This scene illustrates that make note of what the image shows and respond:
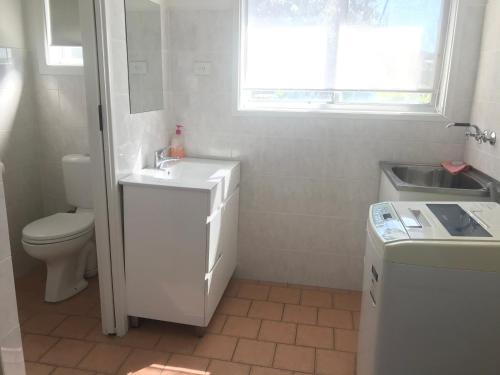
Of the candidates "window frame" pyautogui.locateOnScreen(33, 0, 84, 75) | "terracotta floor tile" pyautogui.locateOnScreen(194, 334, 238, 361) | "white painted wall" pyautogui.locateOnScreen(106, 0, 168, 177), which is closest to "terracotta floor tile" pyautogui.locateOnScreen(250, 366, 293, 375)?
"terracotta floor tile" pyautogui.locateOnScreen(194, 334, 238, 361)

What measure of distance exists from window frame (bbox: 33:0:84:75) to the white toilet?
0.61 meters

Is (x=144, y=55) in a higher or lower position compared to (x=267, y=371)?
higher

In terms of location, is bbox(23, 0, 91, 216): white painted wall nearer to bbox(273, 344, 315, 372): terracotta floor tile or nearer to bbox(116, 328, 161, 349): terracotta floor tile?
bbox(116, 328, 161, 349): terracotta floor tile

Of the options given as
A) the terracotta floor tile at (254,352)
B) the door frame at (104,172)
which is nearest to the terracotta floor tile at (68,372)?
the door frame at (104,172)

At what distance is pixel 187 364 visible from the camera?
6.75 feet

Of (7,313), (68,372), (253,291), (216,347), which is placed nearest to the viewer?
(7,313)

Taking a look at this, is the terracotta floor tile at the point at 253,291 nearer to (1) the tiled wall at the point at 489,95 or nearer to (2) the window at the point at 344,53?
(2) the window at the point at 344,53

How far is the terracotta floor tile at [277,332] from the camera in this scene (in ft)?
7.43

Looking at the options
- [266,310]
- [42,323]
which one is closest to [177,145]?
[266,310]

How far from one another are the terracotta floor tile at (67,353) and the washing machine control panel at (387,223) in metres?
1.64

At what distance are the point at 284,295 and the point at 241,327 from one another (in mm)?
476

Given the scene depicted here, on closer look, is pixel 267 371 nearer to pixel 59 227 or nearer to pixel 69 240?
pixel 69 240

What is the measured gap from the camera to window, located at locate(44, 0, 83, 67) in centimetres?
279

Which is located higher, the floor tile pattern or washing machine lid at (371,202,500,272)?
washing machine lid at (371,202,500,272)
